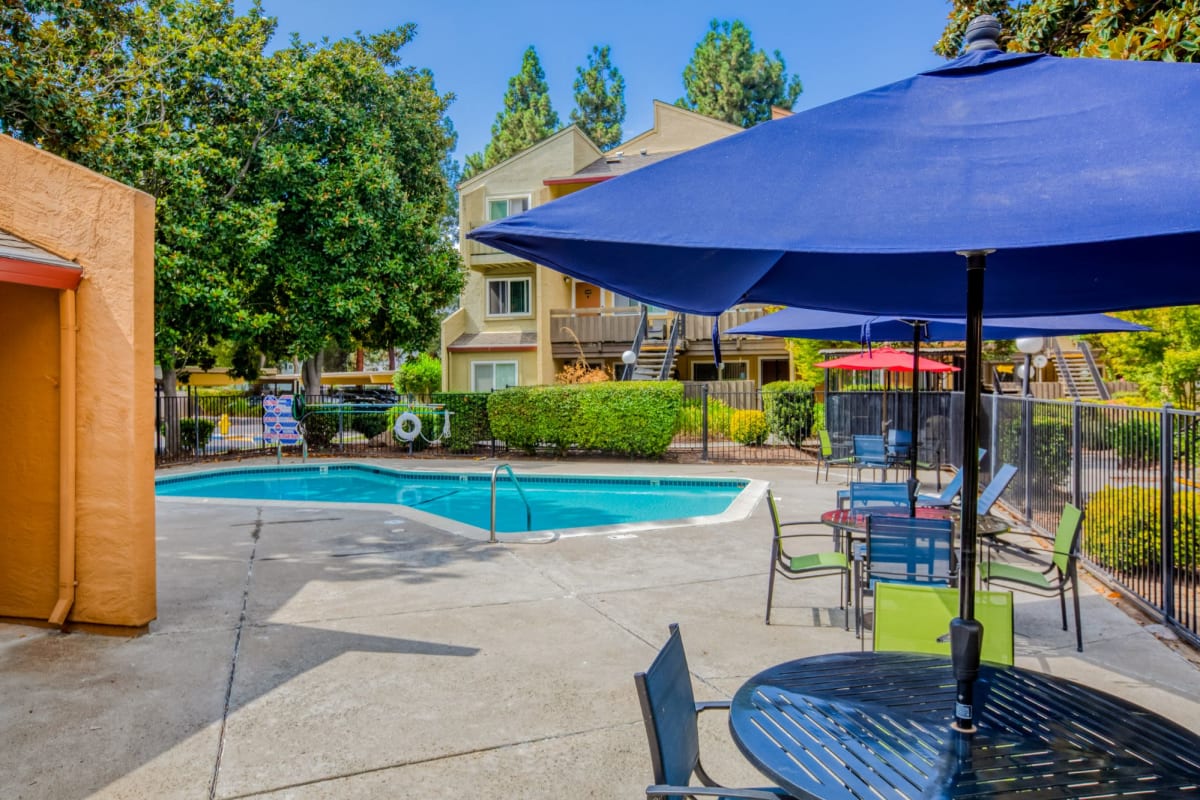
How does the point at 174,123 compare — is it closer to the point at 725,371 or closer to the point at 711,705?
the point at 711,705

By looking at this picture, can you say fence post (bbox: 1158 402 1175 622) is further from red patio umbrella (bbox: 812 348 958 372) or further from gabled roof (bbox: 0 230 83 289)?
gabled roof (bbox: 0 230 83 289)

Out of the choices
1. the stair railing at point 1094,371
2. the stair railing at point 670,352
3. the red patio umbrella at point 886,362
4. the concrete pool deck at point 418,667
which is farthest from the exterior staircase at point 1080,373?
the concrete pool deck at point 418,667

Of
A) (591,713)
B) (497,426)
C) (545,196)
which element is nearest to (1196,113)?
(591,713)

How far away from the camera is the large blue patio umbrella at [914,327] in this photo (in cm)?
635

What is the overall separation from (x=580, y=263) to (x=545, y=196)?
2490 centimetres

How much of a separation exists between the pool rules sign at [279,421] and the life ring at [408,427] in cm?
236

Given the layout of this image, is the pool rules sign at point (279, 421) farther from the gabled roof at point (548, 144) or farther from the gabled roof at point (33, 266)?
the gabled roof at point (548, 144)

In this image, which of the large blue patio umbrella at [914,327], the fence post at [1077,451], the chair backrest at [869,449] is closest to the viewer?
the large blue patio umbrella at [914,327]

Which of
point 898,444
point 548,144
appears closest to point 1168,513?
point 898,444

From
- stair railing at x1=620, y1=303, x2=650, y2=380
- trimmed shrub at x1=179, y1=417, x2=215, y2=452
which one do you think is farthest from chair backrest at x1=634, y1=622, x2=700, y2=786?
stair railing at x1=620, y1=303, x2=650, y2=380

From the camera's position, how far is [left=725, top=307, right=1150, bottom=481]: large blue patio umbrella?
250 inches

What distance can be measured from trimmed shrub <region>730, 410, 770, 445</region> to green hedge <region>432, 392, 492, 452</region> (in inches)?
238

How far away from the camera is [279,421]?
56.4 ft

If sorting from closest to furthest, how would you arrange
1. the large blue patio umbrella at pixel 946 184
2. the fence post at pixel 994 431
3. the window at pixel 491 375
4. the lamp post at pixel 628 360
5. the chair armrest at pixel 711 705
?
the large blue patio umbrella at pixel 946 184
the chair armrest at pixel 711 705
the fence post at pixel 994 431
the lamp post at pixel 628 360
the window at pixel 491 375
